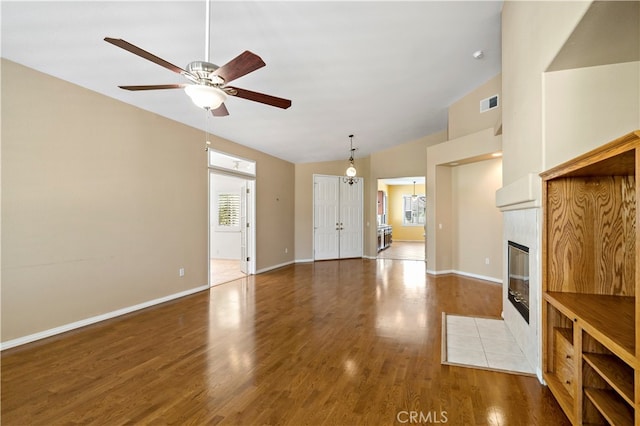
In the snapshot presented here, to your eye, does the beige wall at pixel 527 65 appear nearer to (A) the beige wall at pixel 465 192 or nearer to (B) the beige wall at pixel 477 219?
(A) the beige wall at pixel 465 192

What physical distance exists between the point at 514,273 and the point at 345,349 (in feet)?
6.67

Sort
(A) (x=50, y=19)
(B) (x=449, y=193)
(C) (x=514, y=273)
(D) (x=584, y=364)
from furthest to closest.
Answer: (B) (x=449, y=193) < (C) (x=514, y=273) < (A) (x=50, y=19) < (D) (x=584, y=364)

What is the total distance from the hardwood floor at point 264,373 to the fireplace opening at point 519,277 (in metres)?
0.75

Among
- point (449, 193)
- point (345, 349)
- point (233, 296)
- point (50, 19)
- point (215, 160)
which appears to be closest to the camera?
point (50, 19)

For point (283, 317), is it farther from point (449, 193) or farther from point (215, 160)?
point (449, 193)

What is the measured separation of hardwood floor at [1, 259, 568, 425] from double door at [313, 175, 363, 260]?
4.41 meters

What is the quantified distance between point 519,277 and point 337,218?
20.0 feet

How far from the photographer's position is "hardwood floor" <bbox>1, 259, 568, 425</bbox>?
6.72 feet

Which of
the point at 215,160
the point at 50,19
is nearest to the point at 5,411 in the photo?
the point at 50,19

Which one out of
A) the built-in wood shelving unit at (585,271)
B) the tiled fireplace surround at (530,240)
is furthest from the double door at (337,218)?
the built-in wood shelving unit at (585,271)

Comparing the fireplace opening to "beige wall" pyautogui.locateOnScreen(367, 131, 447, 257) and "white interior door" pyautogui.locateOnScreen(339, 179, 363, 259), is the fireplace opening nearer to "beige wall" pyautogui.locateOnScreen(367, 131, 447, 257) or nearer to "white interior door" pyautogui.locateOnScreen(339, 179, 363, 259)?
"beige wall" pyautogui.locateOnScreen(367, 131, 447, 257)

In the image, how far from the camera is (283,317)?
399 cm

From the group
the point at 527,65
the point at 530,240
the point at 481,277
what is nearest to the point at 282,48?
the point at 527,65

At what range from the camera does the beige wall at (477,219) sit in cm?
596
